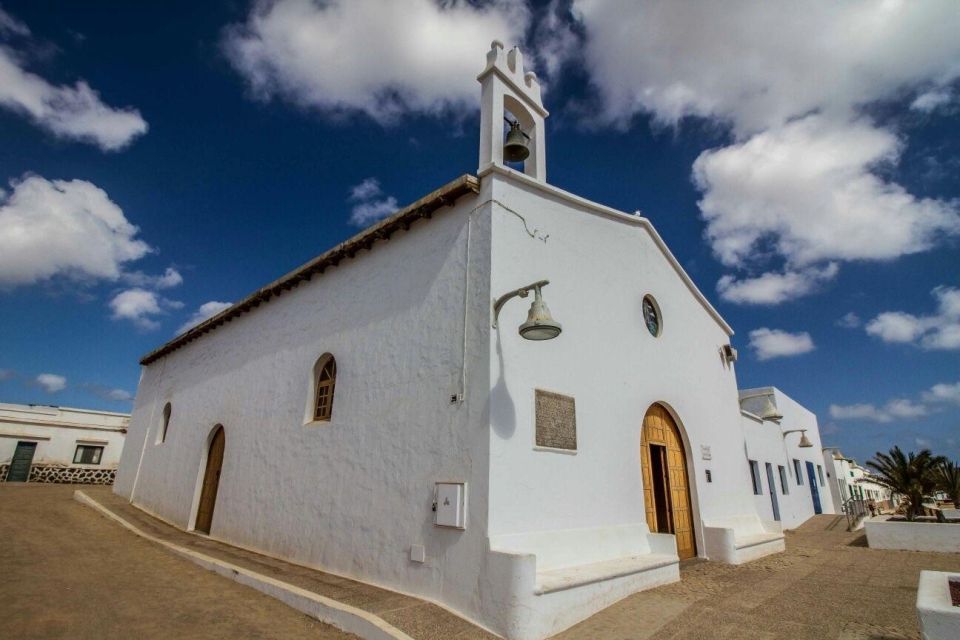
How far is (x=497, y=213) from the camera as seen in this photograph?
237 inches

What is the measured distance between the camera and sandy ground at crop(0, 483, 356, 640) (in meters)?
4.36

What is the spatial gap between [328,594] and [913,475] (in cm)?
1863

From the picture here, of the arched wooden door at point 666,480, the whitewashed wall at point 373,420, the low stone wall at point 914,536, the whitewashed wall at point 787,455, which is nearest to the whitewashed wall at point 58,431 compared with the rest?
the whitewashed wall at point 373,420

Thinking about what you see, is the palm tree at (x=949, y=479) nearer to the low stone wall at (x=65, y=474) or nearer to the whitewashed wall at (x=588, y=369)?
the whitewashed wall at (x=588, y=369)

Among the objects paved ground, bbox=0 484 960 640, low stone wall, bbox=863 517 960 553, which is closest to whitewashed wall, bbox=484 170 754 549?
paved ground, bbox=0 484 960 640

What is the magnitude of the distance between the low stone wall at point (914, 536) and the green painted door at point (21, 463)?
29288 mm

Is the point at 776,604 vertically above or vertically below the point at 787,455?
below

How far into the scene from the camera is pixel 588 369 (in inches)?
258

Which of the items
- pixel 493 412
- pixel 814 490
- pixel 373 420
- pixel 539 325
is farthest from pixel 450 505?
pixel 814 490

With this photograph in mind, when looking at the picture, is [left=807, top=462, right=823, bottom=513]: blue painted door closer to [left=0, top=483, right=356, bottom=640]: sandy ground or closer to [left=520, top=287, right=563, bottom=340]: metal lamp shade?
[left=520, top=287, right=563, bottom=340]: metal lamp shade

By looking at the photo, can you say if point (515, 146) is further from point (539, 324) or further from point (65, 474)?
point (65, 474)

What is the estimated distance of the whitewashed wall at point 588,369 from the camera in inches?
211

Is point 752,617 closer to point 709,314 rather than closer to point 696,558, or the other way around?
point 696,558

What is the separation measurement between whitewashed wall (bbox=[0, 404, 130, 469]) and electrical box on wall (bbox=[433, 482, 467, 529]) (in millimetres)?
24267
